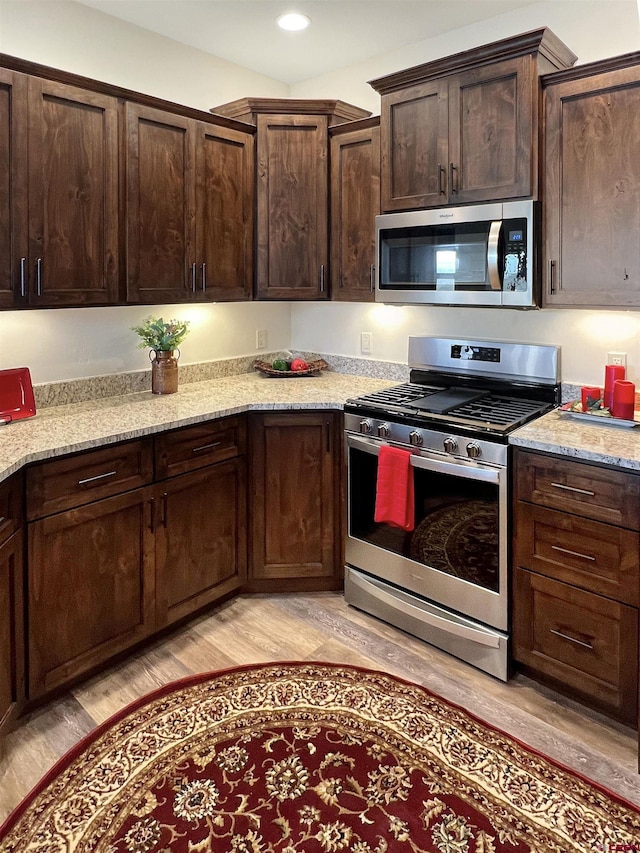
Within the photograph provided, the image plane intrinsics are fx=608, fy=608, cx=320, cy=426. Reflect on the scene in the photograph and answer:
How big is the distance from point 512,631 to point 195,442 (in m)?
1.50

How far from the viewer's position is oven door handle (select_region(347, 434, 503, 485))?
2.33 metres

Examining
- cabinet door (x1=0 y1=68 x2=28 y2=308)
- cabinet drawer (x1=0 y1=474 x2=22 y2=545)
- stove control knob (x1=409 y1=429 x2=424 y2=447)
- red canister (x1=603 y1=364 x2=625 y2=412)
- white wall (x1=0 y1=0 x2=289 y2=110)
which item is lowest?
cabinet drawer (x1=0 y1=474 x2=22 y2=545)

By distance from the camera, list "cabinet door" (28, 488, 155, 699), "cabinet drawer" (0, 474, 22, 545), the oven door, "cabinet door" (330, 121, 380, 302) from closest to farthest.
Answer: "cabinet drawer" (0, 474, 22, 545) → "cabinet door" (28, 488, 155, 699) → the oven door → "cabinet door" (330, 121, 380, 302)

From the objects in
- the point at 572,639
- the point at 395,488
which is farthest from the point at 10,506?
the point at 572,639

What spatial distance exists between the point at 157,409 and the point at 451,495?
133 cm

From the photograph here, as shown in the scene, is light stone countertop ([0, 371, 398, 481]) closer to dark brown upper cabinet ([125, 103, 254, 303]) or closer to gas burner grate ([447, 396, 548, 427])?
dark brown upper cabinet ([125, 103, 254, 303])

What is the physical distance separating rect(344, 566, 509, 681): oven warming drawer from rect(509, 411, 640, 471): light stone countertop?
79 centimetres

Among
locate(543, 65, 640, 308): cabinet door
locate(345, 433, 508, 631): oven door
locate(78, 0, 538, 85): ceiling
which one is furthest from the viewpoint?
locate(78, 0, 538, 85): ceiling

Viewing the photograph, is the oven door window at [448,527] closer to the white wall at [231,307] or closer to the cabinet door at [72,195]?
the white wall at [231,307]

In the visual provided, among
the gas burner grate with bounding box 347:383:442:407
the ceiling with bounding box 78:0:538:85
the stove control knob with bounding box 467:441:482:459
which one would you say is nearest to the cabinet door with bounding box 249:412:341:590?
the gas burner grate with bounding box 347:383:442:407

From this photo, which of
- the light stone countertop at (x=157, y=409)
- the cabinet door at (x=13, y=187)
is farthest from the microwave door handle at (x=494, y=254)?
the cabinet door at (x=13, y=187)

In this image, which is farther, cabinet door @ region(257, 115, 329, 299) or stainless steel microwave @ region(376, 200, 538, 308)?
cabinet door @ region(257, 115, 329, 299)

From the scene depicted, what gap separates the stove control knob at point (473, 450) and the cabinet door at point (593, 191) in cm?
70

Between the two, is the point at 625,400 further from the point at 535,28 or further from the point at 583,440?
the point at 535,28
